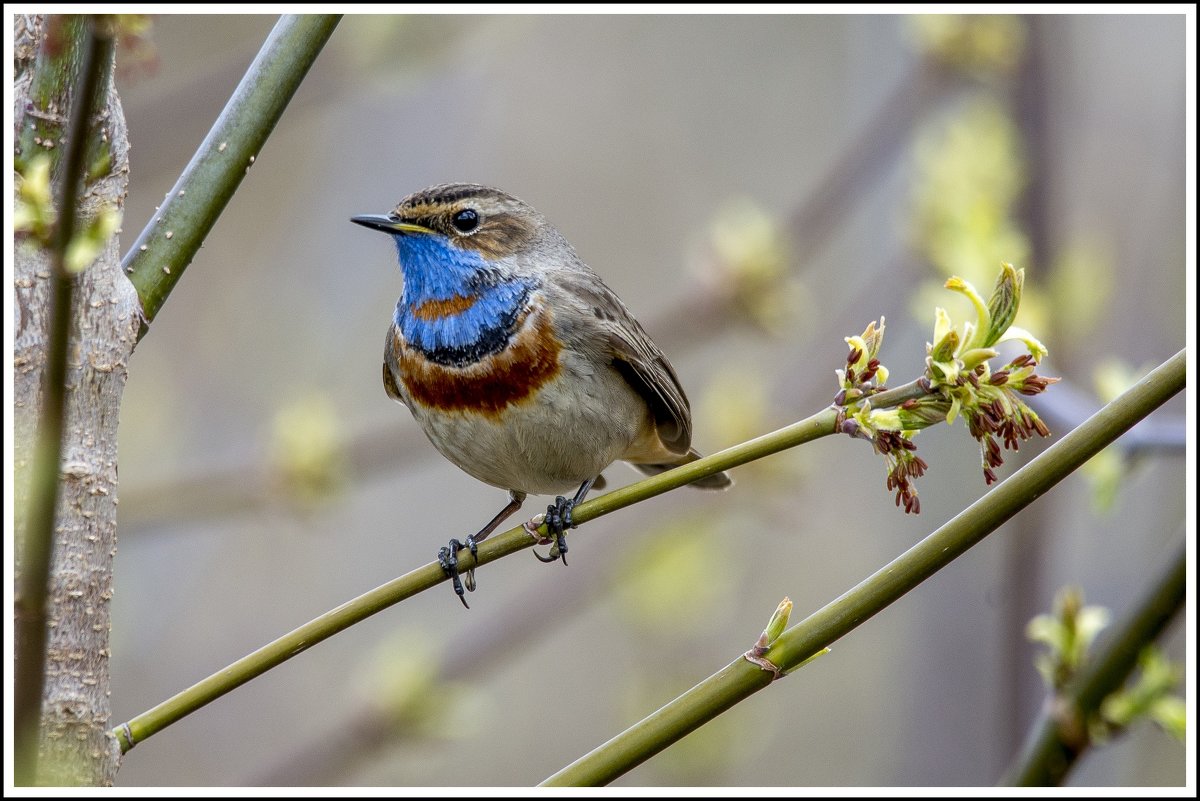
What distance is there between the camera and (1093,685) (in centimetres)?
234

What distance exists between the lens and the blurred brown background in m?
4.39

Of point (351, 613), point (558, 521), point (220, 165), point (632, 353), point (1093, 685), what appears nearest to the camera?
point (351, 613)

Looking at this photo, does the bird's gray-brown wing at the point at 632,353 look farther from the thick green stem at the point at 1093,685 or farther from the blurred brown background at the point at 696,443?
the thick green stem at the point at 1093,685

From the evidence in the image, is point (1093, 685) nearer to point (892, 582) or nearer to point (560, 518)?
point (892, 582)

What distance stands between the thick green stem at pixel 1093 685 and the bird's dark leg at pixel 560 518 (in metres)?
1.09

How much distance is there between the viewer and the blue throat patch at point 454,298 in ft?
10.5

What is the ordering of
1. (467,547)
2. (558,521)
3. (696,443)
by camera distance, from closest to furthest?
1. (558,521)
2. (467,547)
3. (696,443)

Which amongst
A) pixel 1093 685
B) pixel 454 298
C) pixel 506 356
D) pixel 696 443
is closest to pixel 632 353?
pixel 506 356

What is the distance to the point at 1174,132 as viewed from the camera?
17.2 ft

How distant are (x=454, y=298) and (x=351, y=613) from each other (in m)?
1.54

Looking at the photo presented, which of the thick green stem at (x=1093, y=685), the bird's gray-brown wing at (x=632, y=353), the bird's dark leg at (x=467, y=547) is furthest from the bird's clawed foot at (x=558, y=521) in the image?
the thick green stem at (x=1093, y=685)

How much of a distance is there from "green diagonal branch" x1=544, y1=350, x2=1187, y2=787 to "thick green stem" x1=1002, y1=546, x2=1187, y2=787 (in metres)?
0.57

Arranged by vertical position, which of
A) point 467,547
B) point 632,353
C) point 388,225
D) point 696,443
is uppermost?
point 388,225

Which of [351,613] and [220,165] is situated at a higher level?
[220,165]
